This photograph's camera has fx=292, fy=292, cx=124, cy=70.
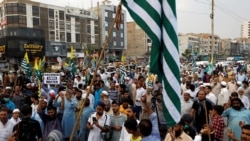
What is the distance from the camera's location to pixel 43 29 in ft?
189

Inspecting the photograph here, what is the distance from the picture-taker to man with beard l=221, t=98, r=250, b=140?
5258 millimetres

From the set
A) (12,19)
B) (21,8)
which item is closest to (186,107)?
(12,19)

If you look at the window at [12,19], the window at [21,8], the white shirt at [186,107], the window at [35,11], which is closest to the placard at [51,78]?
the white shirt at [186,107]

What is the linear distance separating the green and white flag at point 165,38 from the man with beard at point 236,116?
8.36 ft

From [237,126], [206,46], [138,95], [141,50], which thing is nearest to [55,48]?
[141,50]

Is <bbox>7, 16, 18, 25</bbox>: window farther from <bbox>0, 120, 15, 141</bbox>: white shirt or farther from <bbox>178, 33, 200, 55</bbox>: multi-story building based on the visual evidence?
<bbox>178, 33, 200, 55</bbox>: multi-story building

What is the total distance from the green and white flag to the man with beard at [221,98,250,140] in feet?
8.36

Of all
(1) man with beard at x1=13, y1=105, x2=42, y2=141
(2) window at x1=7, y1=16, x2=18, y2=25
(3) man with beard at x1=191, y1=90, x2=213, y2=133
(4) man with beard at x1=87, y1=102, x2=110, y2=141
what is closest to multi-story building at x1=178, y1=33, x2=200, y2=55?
(2) window at x1=7, y1=16, x2=18, y2=25

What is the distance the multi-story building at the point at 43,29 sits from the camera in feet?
151

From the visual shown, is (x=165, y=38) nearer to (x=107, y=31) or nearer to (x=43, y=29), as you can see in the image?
(x=43, y=29)

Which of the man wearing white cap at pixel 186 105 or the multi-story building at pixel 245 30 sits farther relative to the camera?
the multi-story building at pixel 245 30

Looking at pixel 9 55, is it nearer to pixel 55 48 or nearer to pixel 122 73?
pixel 55 48

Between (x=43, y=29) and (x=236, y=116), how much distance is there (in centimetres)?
5586

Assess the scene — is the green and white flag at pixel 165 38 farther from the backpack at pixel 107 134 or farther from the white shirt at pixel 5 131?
the white shirt at pixel 5 131
